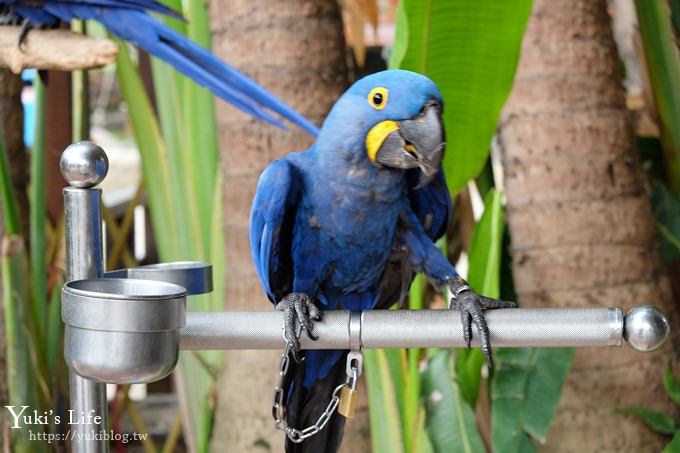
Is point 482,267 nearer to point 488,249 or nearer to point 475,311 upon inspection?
point 488,249

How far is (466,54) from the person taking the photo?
3.45 feet

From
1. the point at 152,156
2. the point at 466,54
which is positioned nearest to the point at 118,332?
the point at 466,54

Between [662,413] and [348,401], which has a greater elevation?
[348,401]

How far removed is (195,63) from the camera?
43.2 inches

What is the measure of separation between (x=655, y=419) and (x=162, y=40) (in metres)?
0.86

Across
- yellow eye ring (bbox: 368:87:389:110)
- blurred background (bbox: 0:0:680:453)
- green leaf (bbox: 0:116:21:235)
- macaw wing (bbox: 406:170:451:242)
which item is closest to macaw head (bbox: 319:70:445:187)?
yellow eye ring (bbox: 368:87:389:110)

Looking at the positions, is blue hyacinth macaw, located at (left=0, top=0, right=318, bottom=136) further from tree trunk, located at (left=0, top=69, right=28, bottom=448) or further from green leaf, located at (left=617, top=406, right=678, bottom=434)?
green leaf, located at (left=617, top=406, right=678, bottom=434)

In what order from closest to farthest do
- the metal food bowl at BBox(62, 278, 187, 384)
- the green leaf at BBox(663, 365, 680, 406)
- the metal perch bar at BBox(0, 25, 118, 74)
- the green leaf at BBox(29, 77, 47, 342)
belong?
the metal food bowl at BBox(62, 278, 187, 384)
the metal perch bar at BBox(0, 25, 118, 74)
the green leaf at BBox(663, 365, 680, 406)
the green leaf at BBox(29, 77, 47, 342)

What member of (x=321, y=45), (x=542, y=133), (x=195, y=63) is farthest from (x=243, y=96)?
(x=542, y=133)

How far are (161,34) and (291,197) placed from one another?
16.0 inches

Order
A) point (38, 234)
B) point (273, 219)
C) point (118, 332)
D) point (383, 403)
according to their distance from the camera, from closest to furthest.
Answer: point (118, 332) < point (273, 219) < point (383, 403) < point (38, 234)

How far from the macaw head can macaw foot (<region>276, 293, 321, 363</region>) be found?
14cm

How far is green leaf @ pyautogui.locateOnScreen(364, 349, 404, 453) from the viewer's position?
116 cm

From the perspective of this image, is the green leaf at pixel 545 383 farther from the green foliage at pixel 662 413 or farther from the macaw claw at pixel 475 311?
the macaw claw at pixel 475 311
